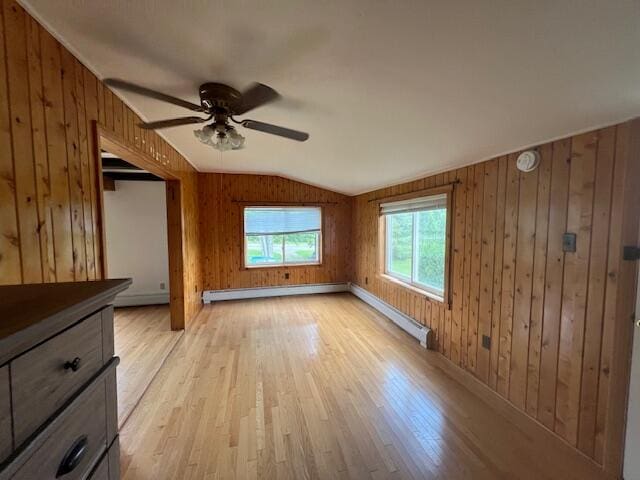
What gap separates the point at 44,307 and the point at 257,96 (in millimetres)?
1384

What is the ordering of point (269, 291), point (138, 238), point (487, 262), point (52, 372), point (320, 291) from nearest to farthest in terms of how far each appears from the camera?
point (52, 372) → point (487, 262) → point (138, 238) → point (269, 291) → point (320, 291)

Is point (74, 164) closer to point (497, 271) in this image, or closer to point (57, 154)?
point (57, 154)

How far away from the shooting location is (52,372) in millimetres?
578

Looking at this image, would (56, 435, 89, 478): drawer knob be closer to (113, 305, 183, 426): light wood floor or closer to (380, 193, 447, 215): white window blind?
(113, 305, 183, 426): light wood floor

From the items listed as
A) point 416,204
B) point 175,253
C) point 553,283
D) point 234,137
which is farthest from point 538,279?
point 175,253

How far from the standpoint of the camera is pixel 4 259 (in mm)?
1072

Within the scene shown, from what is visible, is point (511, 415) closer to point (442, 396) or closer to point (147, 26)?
point (442, 396)

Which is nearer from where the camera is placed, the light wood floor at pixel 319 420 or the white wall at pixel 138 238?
the light wood floor at pixel 319 420

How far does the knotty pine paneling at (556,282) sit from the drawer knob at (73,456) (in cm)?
235

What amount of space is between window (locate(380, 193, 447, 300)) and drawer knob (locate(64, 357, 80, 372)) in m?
2.92

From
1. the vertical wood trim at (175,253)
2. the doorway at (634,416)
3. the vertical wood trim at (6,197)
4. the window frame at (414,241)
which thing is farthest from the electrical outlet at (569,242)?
the vertical wood trim at (175,253)

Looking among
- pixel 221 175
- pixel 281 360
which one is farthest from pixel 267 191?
pixel 281 360

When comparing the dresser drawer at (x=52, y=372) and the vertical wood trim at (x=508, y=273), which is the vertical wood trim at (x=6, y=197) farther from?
the vertical wood trim at (x=508, y=273)

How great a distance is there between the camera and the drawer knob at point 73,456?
23.6 inches
